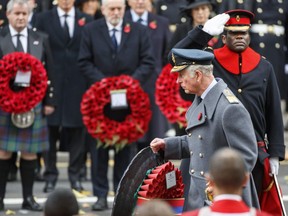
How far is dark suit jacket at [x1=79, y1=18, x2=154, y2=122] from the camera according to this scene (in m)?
12.7

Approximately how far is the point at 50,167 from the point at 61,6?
192cm

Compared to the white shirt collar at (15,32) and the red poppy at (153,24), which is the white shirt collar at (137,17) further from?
the white shirt collar at (15,32)

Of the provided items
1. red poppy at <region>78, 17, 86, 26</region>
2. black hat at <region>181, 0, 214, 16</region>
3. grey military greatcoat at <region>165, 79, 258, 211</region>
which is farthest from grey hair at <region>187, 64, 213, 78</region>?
red poppy at <region>78, 17, 86, 26</region>

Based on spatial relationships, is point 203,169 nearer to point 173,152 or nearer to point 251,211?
point 173,152

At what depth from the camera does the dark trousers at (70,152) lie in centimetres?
1354

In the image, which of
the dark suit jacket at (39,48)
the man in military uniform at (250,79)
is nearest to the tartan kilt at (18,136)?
the dark suit jacket at (39,48)

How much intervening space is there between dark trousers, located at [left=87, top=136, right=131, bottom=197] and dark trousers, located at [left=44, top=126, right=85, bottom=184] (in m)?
0.74

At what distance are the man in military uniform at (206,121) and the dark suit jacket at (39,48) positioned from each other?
4.21 metres

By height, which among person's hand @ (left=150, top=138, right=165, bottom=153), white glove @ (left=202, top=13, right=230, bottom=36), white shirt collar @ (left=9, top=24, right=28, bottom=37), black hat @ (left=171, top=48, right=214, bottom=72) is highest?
white shirt collar @ (left=9, top=24, right=28, bottom=37)

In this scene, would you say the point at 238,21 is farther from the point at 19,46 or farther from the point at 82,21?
the point at 82,21

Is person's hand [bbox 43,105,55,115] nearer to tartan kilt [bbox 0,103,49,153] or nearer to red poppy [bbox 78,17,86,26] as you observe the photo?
tartan kilt [bbox 0,103,49,153]

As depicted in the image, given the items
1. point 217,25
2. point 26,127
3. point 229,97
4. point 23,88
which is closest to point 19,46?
point 23,88

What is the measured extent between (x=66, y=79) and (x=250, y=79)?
5173mm

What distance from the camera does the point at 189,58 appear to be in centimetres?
822
